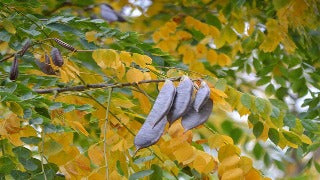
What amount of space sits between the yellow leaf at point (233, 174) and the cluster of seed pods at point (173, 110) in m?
0.20

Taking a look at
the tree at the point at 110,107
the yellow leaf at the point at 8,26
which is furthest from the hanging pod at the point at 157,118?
the yellow leaf at the point at 8,26

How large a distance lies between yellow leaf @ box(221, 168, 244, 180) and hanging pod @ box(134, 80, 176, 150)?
25 centimetres

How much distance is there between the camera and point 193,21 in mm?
2609

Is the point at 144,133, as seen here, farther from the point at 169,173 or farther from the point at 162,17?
the point at 162,17

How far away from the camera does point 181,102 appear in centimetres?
119

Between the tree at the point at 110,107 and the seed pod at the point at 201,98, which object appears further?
the tree at the point at 110,107

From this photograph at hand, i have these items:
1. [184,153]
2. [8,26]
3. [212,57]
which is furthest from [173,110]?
[212,57]

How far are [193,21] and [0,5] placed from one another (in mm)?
1156

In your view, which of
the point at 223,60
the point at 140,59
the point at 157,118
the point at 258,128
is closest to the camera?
the point at 157,118

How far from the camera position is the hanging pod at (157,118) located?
1.16 meters

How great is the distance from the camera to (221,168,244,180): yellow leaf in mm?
1378

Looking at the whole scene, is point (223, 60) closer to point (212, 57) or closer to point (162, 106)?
point (212, 57)

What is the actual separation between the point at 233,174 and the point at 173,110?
11.0 inches

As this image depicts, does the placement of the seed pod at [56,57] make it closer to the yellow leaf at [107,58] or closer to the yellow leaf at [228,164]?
the yellow leaf at [107,58]
